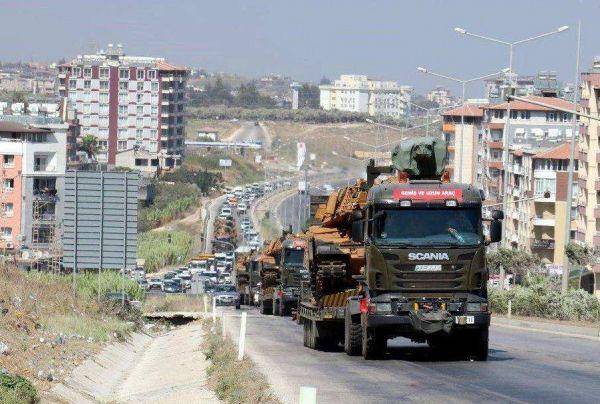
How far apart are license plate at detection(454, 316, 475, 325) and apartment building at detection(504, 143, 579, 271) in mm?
77496

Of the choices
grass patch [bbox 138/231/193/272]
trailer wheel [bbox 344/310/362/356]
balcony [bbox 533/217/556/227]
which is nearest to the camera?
trailer wheel [bbox 344/310/362/356]

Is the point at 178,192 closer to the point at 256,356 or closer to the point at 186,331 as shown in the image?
the point at 186,331

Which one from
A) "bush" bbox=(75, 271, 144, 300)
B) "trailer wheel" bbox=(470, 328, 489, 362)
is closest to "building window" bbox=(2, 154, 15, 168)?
"bush" bbox=(75, 271, 144, 300)

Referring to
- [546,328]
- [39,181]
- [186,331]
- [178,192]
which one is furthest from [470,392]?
[178,192]

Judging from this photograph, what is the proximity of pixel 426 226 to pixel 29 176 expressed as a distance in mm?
98053

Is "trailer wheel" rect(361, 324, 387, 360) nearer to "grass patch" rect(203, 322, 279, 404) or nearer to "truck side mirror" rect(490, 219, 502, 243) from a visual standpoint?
"grass patch" rect(203, 322, 279, 404)

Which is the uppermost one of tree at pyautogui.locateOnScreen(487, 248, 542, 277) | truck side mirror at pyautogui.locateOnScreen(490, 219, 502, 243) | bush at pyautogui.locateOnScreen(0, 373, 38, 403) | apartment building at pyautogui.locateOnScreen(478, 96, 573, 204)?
apartment building at pyautogui.locateOnScreen(478, 96, 573, 204)

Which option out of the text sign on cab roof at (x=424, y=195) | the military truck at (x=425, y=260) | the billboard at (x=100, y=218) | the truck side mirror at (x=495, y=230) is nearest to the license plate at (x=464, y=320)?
the military truck at (x=425, y=260)

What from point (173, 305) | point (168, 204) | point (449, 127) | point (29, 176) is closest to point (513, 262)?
point (173, 305)

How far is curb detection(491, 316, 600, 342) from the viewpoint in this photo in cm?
3694

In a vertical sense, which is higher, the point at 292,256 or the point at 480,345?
the point at 480,345

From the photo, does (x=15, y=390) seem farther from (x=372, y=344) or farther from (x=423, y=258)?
(x=372, y=344)

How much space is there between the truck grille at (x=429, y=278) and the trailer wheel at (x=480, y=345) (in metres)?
1.21

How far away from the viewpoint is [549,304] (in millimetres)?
45719
